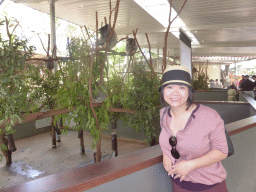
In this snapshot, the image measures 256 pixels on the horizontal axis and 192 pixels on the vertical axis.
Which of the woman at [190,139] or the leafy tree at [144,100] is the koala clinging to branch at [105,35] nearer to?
the leafy tree at [144,100]

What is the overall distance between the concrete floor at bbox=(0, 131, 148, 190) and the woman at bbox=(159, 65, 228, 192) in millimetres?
3131

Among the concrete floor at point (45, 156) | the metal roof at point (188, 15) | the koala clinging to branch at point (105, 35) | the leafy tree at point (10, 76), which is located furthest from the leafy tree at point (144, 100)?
the metal roof at point (188, 15)

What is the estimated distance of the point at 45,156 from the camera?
188 inches

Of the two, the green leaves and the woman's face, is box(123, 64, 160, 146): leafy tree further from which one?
the woman's face

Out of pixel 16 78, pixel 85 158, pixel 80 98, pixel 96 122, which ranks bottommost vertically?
pixel 85 158

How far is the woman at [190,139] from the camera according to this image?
3.48 ft

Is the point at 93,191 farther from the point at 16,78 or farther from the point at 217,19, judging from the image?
the point at 217,19

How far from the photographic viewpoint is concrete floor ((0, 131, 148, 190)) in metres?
3.93

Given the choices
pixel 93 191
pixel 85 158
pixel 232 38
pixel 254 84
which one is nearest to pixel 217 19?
pixel 254 84

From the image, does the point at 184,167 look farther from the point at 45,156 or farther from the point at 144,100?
the point at 45,156

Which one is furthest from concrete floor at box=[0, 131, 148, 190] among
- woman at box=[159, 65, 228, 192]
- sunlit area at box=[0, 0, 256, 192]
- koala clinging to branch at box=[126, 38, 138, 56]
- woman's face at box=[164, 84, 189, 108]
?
woman's face at box=[164, 84, 189, 108]

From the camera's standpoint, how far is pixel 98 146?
135 inches

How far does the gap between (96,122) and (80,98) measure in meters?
0.37

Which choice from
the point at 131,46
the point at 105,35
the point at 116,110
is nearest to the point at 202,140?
the point at 105,35
